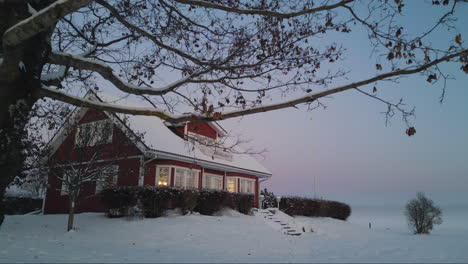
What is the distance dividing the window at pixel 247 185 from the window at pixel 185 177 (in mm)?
5593

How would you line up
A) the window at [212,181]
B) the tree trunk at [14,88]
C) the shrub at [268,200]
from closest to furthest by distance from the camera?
the tree trunk at [14,88]
the window at [212,181]
the shrub at [268,200]

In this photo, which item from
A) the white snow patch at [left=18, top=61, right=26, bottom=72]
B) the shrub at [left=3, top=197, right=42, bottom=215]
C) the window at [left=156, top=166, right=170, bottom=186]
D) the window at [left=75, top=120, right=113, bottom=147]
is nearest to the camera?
the white snow patch at [left=18, top=61, right=26, bottom=72]

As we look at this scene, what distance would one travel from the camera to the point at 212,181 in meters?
24.2

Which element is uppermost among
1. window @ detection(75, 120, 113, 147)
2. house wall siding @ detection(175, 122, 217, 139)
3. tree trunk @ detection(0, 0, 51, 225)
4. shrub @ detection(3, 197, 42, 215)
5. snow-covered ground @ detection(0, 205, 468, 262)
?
house wall siding @ detection(175, 122, 217, 139)

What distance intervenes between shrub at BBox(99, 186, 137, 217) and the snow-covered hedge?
13315 mm

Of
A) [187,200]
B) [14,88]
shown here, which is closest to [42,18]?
[14,88]

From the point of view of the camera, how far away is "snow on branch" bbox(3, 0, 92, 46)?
12.5 ft

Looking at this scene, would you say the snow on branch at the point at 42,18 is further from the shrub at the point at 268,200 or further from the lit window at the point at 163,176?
the shrub at the point at 268,200

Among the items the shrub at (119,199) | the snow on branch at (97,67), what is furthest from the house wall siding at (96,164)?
the snow on branch at (97,67)

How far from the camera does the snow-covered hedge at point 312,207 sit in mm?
25527

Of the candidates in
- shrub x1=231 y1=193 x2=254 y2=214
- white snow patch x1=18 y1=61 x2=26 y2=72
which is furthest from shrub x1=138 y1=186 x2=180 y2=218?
white snow patch x1=18 y1=61 x2=26 y2=72

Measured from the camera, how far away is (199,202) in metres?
18.5

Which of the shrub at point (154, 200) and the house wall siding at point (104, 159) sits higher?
the house wall siding at point (104, 159)

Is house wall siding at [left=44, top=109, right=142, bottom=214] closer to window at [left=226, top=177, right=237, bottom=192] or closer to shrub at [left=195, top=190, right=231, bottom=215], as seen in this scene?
shrub at [left=195, top=190, right=231, bottom=215]
